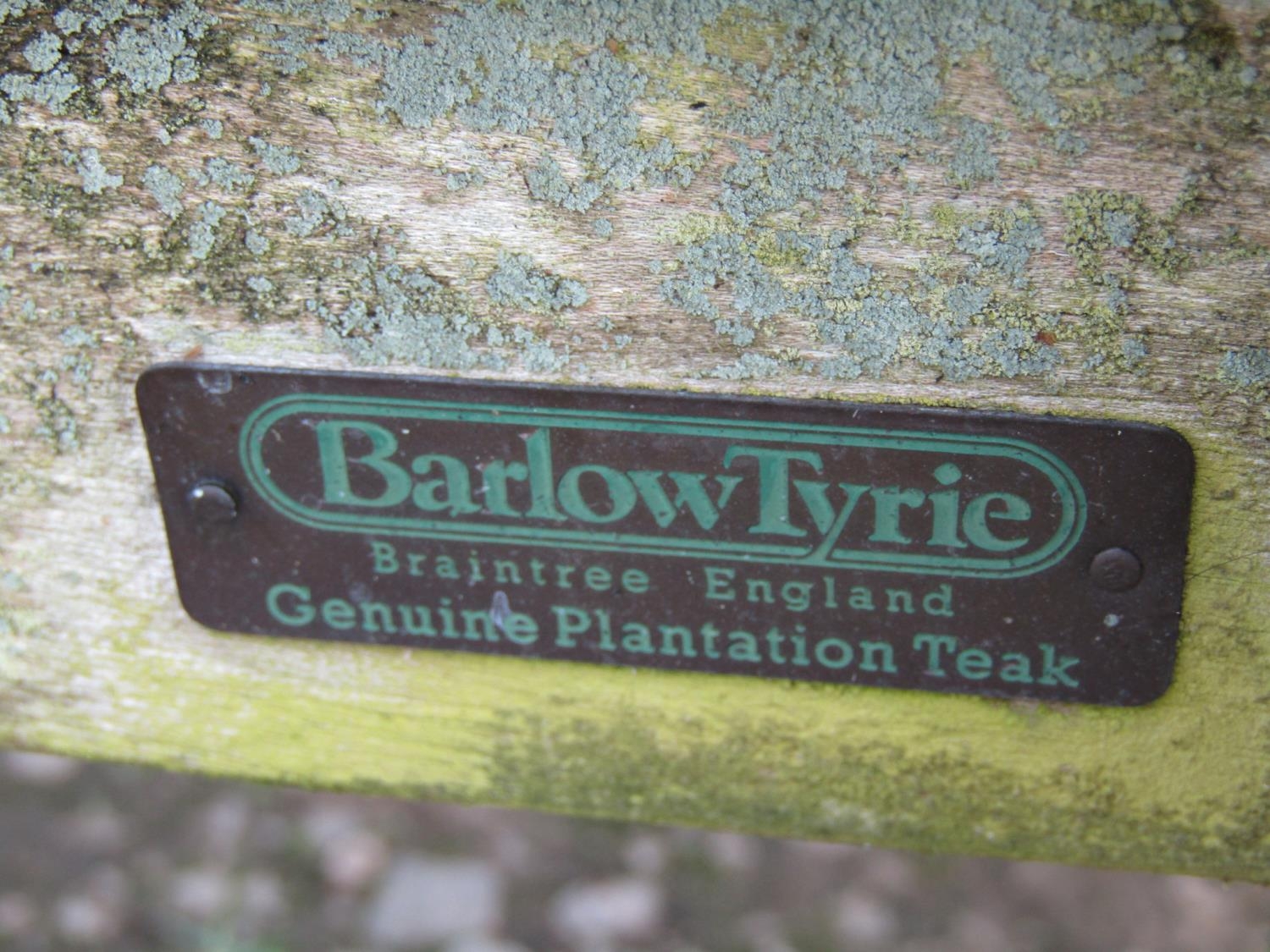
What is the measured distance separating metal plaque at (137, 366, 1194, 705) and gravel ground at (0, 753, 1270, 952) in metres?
1.09

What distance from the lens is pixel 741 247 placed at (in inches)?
25.4

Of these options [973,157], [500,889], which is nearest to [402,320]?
[973,157]

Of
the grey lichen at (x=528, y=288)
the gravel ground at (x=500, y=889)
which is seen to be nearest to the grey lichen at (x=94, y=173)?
the grey lichen at (x=528, y=288)

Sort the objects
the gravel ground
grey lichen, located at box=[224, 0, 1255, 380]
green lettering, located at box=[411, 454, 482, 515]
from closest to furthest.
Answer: grey lichen, located at box=[224, 0, 1255, 380]
green lettering, located at box=[411, 454, 482, 515]
the gravel ground

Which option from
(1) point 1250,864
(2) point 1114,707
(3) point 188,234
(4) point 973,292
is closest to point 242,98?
(3) point 188,234

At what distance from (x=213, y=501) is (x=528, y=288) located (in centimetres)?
25

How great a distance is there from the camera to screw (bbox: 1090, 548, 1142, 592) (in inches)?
26.2

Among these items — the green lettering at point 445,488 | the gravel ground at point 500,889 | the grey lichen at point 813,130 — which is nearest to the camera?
the grey lichen at point 813,130

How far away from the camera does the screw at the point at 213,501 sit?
743 millimetres

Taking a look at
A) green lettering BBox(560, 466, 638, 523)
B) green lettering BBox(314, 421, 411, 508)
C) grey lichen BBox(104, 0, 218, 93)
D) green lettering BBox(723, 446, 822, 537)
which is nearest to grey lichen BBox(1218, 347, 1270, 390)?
green lettering BBox(723, 446, 822, 537)

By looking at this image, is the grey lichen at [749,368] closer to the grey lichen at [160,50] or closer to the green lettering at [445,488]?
Result: the green lettering at [445,488]

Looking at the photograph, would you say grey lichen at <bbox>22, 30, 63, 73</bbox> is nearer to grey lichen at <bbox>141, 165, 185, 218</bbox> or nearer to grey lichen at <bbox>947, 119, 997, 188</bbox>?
grey lichen at <bbox>141, 165, 185, 218</bbox>

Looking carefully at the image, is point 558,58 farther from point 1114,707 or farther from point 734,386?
point 1114,707

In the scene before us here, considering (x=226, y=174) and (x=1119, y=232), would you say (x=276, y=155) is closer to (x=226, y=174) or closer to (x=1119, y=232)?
(x=226, y=174)
